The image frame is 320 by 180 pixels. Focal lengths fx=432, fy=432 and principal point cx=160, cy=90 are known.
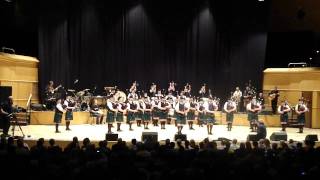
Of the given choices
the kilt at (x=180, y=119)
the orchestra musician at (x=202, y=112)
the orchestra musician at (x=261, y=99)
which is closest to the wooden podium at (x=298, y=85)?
the orchestra musician at (x=261, y=99)

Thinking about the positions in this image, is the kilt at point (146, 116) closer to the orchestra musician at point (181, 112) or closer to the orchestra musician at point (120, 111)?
the orchestra musician at point (120, 111)

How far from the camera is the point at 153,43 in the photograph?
23.5 meters

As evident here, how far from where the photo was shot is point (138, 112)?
18578 mm

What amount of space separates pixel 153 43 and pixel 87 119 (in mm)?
5791

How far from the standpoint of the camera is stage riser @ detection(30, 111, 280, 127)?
19.4m

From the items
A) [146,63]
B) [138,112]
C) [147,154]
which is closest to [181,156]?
[147,154]

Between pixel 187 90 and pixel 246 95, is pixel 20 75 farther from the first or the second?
pixel 246 95

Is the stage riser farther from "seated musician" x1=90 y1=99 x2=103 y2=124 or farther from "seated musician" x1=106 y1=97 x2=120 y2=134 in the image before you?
"seated musician" x1=106 y1=97 x2=120 y2=134

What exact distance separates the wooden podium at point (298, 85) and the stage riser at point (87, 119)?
1.63 m

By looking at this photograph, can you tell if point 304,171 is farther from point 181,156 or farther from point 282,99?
point 282,99

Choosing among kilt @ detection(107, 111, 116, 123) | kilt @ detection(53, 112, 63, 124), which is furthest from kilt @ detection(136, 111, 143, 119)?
kilt @ detection(53, 112, 63, 124)

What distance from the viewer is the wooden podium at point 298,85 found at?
20.2 metres

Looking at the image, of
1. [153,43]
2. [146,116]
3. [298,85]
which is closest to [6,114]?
[146,116]

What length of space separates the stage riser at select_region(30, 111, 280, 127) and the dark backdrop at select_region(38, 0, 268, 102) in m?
2.04
